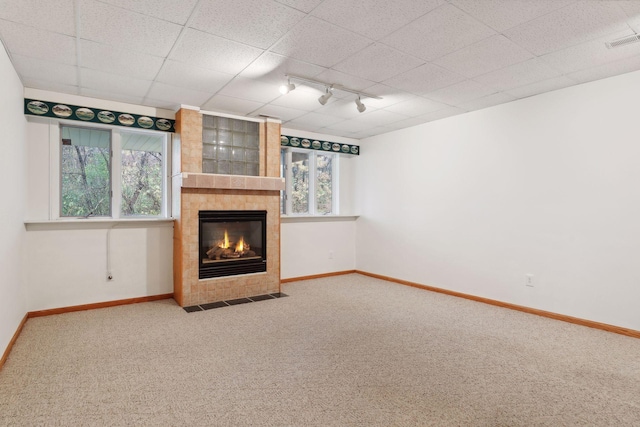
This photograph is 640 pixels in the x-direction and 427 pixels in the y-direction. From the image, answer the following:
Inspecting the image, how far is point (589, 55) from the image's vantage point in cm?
297

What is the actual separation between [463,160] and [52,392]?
15.8 feet

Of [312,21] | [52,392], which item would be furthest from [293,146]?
[52,392]

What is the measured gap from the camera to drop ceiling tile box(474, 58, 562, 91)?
3.19 m

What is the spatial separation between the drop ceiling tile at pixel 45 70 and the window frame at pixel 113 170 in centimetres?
60

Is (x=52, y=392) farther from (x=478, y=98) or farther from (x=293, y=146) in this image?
(x=478, y=98)

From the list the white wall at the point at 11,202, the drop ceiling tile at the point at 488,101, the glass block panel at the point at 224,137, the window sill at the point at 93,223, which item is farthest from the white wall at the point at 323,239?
the white wall at the point at 11,202

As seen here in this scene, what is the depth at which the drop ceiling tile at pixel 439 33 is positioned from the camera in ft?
7.86

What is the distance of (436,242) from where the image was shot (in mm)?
5074

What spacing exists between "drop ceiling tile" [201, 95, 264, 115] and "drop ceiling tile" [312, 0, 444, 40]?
205 cm

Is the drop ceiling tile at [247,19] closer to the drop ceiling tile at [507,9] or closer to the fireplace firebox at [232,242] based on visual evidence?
the drop ceiling tile at [507,9]

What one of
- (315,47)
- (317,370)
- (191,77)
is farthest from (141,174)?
(317,370)

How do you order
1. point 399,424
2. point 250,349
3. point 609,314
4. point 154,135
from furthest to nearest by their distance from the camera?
point 154,135
point 609,314
point 250,349
point 399,424

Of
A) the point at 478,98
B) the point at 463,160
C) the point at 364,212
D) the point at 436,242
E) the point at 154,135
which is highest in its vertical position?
the point at 478,98

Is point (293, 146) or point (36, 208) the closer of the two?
point (36, 208)
